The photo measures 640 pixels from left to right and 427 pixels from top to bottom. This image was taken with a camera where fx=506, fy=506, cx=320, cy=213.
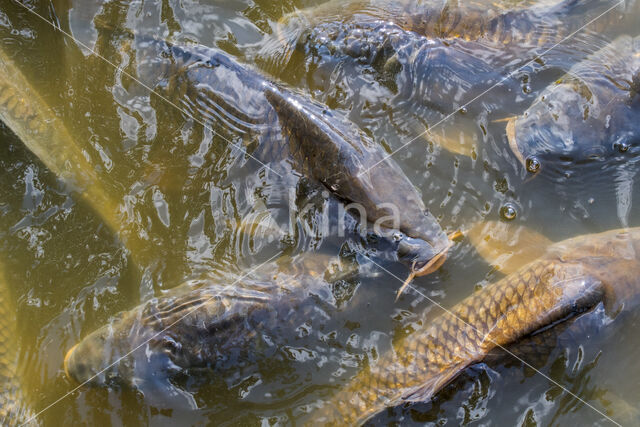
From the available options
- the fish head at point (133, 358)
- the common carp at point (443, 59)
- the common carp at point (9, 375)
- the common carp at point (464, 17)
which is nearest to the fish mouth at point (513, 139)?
the common carp at point (443, 59)

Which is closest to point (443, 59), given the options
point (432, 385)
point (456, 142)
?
point (456, 142)

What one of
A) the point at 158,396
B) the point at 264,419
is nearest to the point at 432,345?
the point at 264,419

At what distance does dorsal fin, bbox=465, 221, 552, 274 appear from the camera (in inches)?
132

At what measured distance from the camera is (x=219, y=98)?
12.9 feet

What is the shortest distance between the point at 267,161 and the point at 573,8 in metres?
3.07

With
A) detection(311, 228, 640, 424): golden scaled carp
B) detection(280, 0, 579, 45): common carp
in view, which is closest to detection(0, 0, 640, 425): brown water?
detection(311, 228, 640, 424): golden scaled carp

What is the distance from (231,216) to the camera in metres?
3.61

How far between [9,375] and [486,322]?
9.68 ft

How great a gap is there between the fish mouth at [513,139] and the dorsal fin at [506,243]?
1.69 ft

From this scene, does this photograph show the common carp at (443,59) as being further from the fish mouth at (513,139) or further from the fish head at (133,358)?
the fish head at (133,358)

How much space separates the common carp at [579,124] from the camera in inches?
143

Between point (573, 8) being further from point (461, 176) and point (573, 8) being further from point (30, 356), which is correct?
point (30, 356)

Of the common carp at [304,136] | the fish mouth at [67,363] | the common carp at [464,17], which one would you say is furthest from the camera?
the common carp at [464,17]

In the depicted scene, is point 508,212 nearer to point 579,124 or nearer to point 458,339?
point 579,124
